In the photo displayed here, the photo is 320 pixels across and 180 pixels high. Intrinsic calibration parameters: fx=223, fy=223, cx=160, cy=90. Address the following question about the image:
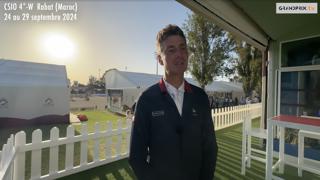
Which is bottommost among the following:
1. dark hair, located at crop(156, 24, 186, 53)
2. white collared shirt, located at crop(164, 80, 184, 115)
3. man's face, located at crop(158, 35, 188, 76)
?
white collared shirt, located at crop(164, 80, 184, 115)

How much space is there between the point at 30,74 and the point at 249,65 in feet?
49.4

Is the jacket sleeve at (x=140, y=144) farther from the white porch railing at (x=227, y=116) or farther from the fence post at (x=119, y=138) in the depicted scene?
the white porch railing at (x=227, y=116)

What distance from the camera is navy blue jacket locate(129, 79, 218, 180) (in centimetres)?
A: 148

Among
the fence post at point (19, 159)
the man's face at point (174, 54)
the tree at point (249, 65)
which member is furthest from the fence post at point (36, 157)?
the tree at point (249, 65)

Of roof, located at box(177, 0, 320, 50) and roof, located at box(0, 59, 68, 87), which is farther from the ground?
roof, located at box(177, 0, 320, 50)

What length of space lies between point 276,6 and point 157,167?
12.2 feet

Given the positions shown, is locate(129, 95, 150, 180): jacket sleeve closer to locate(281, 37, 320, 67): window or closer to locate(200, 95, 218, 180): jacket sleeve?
locate(200, 95, 218, 180): jacket sleeve

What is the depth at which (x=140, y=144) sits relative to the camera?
149 cm

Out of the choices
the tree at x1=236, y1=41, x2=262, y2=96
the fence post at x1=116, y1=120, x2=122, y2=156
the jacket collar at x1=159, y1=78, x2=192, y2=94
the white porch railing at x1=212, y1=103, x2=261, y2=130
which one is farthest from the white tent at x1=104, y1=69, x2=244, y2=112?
the jacket collar at x1=159, y1=78, x2=192, y2=94

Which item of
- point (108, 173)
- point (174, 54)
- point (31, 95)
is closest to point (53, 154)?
point (108, 173)

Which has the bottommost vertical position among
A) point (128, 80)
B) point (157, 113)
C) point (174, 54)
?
point (157, 113)

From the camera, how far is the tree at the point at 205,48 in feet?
44.9

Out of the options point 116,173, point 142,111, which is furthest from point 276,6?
point 116,173

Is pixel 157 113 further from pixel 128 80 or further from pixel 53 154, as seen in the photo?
pixel 128 80
